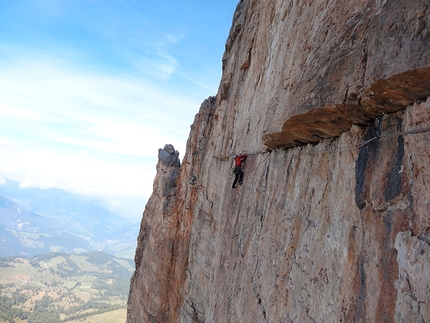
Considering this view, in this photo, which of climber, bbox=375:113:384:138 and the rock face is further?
climber, bbox=375:113:384:138

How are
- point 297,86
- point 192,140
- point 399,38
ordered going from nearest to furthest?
point 399,38
point 297,86
point 192,140

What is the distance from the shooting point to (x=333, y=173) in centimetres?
552

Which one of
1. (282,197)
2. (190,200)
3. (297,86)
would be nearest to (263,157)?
(282,197)

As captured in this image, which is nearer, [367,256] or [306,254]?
[367,256]

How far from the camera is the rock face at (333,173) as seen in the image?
3.71 metres

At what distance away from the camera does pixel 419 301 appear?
335 centimetres

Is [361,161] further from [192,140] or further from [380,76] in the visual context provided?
[192,140]

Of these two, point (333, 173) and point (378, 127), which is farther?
point (333, 173)

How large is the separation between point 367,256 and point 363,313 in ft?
2.50

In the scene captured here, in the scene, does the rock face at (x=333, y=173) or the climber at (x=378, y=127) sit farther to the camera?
the climber at (x=378, y=127)

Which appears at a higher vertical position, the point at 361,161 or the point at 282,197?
the point at 361,161

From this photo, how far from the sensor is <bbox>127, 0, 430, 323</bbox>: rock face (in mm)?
3713

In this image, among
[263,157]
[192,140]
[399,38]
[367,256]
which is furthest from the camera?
[192,140]

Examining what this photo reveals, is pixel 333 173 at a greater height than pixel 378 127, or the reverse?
pixel 378 127
